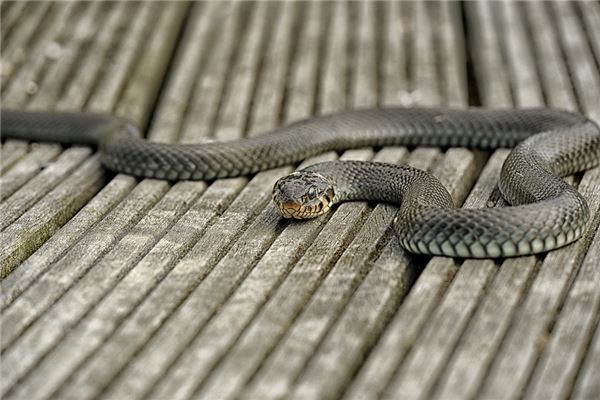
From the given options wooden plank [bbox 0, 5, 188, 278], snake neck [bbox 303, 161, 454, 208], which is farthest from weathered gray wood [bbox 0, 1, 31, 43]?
snake neck [bbox 303, 161, 454, 208]

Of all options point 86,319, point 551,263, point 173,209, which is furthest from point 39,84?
point 551,263

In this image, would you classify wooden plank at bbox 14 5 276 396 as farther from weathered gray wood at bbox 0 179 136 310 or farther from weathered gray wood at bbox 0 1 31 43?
weathered gray wood at bbox 0 1 31 43

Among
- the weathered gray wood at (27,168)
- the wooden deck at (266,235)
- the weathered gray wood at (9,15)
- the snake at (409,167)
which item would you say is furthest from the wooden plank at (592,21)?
the weathered gray wood at (9,15)

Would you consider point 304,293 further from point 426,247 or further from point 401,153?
point 401,153

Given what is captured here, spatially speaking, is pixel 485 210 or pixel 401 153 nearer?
pixel 485 210

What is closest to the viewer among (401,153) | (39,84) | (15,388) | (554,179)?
(15,388)
